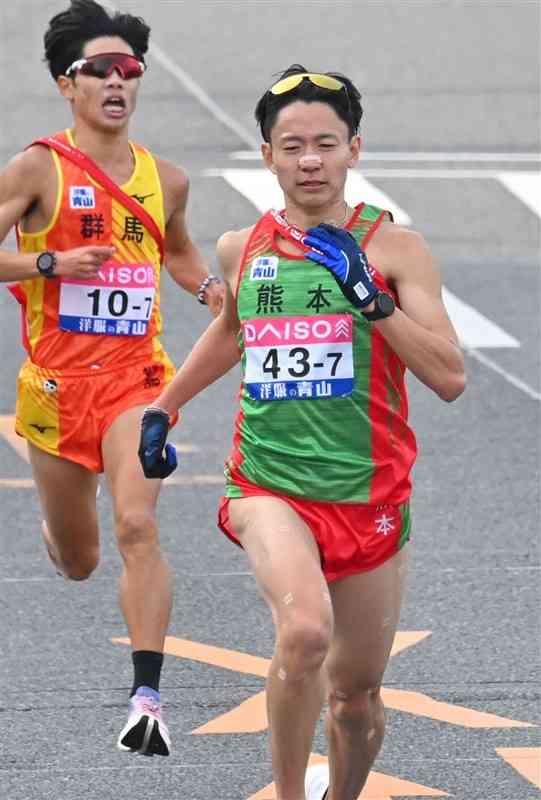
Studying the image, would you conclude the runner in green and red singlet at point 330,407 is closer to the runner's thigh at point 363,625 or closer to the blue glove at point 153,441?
the runner's thigh at point 363,625

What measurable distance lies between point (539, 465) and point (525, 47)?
46.0 ft

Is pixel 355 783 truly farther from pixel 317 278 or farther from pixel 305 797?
pixel 317 278

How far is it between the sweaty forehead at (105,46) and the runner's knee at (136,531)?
187 cm

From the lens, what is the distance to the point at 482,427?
13844mm

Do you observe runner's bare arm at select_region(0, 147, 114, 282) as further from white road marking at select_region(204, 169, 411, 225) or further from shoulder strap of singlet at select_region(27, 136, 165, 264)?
white road marking at select_region(204, 169, 411, 225)

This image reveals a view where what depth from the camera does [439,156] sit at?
22.2 m

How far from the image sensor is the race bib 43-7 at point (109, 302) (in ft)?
26.6

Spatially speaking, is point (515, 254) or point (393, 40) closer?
point (515, 254)

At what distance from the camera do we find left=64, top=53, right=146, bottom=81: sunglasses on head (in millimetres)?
8219

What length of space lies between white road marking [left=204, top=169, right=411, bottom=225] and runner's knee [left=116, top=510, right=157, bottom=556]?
11.8m

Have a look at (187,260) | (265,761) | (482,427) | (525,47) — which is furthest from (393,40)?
(265,761)

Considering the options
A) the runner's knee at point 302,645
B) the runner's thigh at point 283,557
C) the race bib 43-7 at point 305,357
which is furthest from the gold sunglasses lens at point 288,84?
the runner's knee at point 302,645

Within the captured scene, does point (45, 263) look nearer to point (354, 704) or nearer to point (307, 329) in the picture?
point (307, 329)

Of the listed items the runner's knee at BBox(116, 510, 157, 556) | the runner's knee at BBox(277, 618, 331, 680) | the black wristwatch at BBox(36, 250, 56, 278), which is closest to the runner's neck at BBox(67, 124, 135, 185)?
the black wristwatch at BBox(36, 250, 56, 278)
